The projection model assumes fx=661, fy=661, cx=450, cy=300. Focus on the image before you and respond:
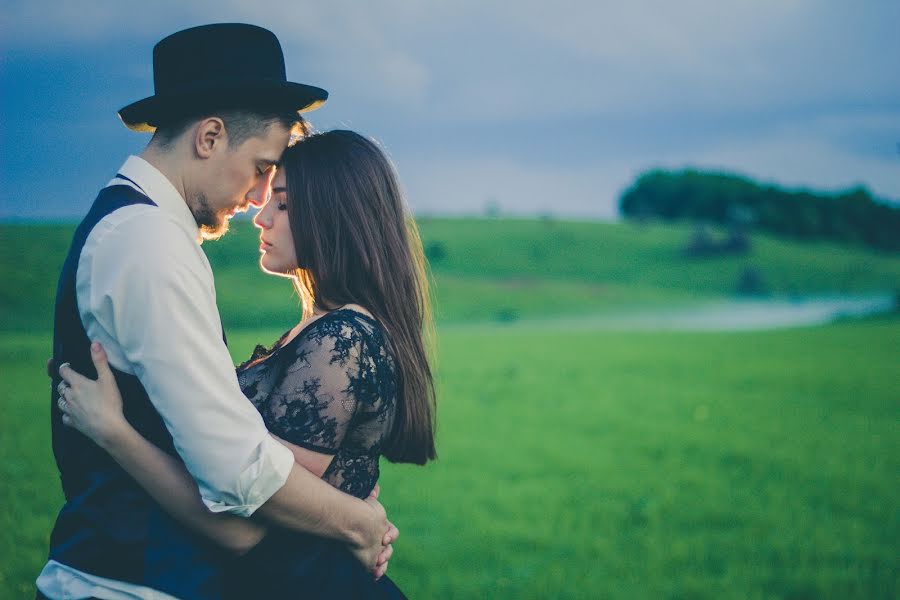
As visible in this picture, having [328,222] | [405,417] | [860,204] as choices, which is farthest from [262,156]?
[860,204]

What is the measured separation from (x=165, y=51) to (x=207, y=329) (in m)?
1.22

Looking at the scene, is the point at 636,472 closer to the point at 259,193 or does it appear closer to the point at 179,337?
the point at 259,193

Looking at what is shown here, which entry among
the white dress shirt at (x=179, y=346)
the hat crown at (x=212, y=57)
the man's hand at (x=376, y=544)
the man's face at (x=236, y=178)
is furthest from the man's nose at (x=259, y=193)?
the man's hand at (x=376, y=544)

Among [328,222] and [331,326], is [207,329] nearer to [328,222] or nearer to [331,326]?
[331,326]

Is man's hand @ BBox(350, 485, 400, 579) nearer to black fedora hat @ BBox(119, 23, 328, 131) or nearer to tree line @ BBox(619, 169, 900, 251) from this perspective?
black fedora hat @ BBox(119, 23, 328, 131)

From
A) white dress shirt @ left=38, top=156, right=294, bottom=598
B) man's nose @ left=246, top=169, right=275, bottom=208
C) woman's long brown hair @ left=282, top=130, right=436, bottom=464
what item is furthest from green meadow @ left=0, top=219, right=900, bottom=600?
white dress shirt @ left=38, top=156, right=294, bottom=598

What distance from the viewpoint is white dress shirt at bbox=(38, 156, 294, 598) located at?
1779 mm

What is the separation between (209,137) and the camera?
2330 millimetres

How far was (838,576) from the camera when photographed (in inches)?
226

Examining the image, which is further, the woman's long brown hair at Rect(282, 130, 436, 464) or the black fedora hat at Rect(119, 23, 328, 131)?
the woman's long brown hair at Rect(282, 130, 436, 464)

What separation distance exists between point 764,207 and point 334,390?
414 feet

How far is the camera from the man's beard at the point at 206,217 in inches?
92.0

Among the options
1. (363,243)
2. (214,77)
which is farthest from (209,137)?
(363,243)

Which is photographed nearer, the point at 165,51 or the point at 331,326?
the point at 331,326
